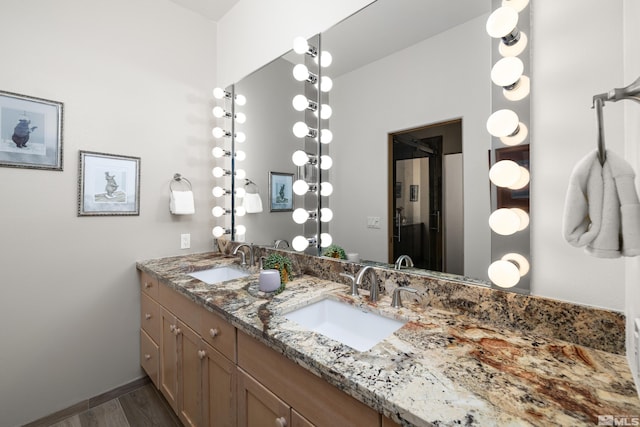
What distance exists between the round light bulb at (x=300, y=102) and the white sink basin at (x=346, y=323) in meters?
1.07

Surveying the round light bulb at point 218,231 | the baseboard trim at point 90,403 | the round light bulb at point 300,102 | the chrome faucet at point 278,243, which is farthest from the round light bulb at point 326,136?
the baseboard trim at point 90,403

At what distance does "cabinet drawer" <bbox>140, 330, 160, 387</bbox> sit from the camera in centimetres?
172

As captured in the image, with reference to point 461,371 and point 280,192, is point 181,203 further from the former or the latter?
point 461,371

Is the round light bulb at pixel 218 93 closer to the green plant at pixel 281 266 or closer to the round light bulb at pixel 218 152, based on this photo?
the round light bulb at pixel 218 152

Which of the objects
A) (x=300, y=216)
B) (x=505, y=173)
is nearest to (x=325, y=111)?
(x=300, y=216)

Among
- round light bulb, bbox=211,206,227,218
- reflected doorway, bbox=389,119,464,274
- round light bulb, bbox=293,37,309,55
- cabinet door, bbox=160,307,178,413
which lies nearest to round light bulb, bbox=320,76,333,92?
round light bulb, bbox=293,37,309,55

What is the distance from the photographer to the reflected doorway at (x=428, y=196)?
108 centimetres

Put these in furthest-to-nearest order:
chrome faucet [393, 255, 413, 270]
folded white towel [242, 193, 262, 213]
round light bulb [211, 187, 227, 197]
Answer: round light bulb [211, 187, 227, 197]
folded white towel [242, 193, 262, 213]
chrome faucet [393, 255, 413, 270]

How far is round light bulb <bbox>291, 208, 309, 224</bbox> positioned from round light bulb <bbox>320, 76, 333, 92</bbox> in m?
0.69

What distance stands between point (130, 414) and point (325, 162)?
6.29 ft

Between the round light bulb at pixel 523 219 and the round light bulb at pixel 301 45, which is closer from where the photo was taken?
the round light bulb at pixel 523 219

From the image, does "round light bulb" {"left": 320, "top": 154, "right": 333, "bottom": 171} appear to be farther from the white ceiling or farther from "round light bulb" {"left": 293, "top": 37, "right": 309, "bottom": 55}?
the white ceiling

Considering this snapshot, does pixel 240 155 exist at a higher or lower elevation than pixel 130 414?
higher

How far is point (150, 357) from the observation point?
1811 mm
